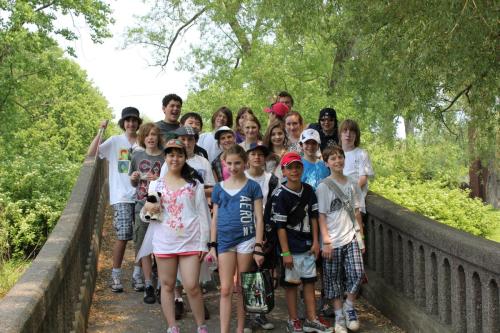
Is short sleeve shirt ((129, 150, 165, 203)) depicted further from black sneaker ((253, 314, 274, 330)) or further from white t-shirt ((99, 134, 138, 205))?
black sneaker ((253, 314, 274, 330))

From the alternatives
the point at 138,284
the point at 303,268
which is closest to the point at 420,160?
the point at 138,284

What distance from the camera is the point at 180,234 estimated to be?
18.4 feet

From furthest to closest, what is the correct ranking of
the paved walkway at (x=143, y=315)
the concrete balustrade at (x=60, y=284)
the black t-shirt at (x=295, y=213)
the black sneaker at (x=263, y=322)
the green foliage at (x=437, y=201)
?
1. the green foliage at (x=437, y=201)
2. the paved walkway at (x=143, y=315)
3. the black sneaker at (x=263, y=322)
4. the black t-shirt at (x=295, y=213)
5. the concrete balustrade at (x=60, y=284)

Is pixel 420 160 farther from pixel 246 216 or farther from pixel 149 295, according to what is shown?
pixel 246 216

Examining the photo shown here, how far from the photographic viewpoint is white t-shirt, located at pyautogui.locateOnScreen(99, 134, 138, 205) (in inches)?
283

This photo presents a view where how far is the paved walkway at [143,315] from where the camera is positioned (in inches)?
247

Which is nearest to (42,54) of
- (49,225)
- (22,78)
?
(22,78)

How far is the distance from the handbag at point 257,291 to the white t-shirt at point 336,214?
2.84 feet

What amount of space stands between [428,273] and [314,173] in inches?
56.3

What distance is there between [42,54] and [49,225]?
10140 mm

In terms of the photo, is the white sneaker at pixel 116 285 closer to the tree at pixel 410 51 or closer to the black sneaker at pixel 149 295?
the black sneaker at pixel 149 295

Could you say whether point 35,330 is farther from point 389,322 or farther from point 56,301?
point 389,322

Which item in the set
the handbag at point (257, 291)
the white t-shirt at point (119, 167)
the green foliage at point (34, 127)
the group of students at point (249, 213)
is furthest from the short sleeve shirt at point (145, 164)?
the green foliage at point (34, 127)

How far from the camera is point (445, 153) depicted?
105ft
